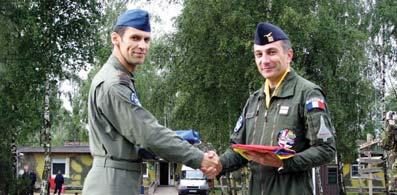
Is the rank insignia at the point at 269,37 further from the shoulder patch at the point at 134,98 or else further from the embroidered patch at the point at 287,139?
the shoulder patch at the point at 134,98

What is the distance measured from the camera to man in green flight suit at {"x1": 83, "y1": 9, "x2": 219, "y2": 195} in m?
3.58

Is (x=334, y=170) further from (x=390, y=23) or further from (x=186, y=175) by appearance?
(x=390, y=23)

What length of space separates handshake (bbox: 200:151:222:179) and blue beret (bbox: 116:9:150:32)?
936 millimetres

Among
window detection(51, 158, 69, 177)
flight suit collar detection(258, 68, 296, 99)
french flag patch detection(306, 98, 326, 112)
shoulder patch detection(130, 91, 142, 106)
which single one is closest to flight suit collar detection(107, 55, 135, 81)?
shoulder patch detection(130, 91, 142, 106)

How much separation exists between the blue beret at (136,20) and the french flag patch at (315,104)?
1.17m

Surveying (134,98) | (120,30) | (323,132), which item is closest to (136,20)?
(120,30)

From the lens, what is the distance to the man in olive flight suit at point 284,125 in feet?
11.5

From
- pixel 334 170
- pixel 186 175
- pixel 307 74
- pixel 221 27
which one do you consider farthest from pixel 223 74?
pixel 334 170

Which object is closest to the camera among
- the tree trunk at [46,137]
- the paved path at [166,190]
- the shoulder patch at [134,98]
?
the shoulder patch at [134,98]

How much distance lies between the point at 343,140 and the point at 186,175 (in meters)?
13.3

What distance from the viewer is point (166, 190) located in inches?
1540

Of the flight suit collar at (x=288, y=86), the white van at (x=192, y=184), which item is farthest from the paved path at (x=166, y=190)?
the flight suit collar at (x=288, y=86)

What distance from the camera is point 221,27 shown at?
54.9ft

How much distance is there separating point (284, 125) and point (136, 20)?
119cm
